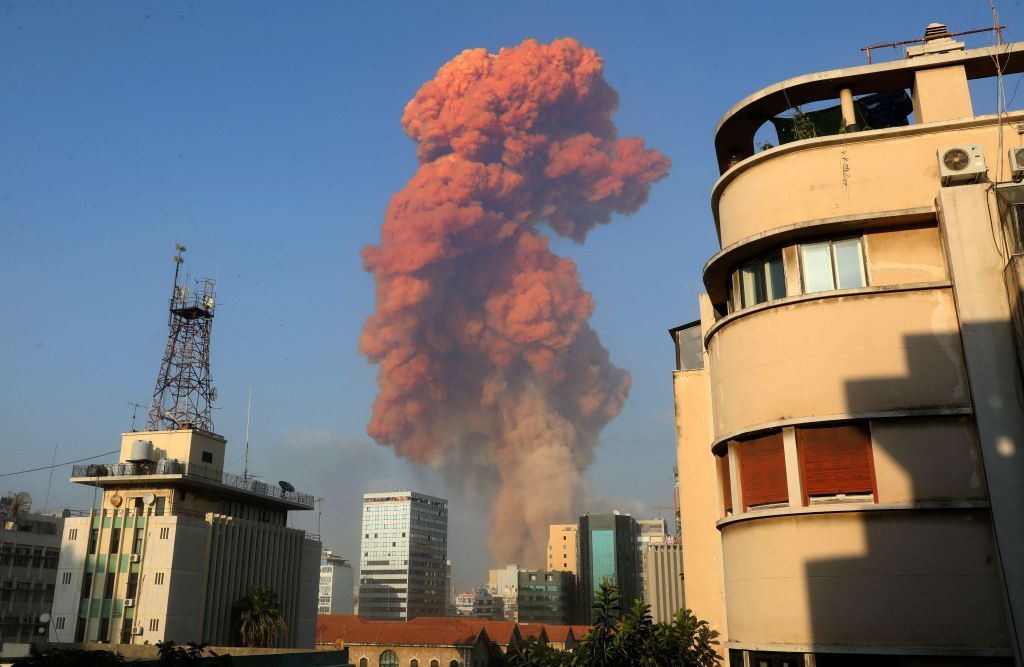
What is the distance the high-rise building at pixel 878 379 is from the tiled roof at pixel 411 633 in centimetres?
8613

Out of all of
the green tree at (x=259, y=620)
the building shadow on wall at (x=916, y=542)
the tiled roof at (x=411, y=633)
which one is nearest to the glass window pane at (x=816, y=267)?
the building shadow on wall at (x=916, y=542)

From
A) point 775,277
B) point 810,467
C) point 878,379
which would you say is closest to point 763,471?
point 810,467

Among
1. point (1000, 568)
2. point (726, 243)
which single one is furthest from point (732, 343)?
point (1000, 568)

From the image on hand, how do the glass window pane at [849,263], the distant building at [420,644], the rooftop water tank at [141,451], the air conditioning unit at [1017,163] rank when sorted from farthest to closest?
1. the distant building at [420,644]
2. the rooftop water tank at [141,451]
3. the glass window pane at [849,263]
4. the air conditioning unit at [1017,163]

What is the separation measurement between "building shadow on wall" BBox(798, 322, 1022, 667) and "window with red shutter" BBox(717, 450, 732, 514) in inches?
110

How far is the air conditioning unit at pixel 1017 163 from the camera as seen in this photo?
619 inches

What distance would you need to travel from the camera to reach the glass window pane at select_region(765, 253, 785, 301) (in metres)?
17.4

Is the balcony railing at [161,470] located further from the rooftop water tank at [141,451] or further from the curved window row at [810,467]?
the curved window row at [810,467]

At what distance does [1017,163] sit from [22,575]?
103 meters

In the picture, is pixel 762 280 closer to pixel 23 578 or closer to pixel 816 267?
pixel 816 267

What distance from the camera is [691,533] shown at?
21.8 m

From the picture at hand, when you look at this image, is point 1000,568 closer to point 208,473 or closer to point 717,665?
point 717,665

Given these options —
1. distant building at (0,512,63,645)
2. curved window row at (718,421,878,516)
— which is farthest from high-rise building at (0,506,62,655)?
curved window row at (718,421,878,516)

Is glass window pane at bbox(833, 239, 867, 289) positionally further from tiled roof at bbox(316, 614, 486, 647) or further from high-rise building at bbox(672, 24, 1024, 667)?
tiled roof at bbox(316, 614, 486, 647)
